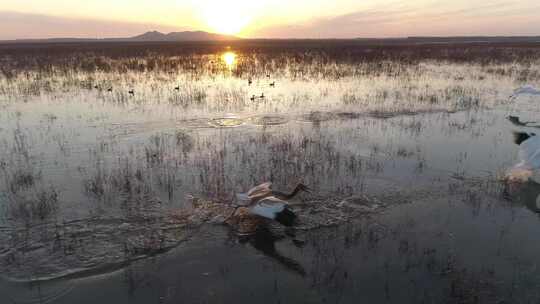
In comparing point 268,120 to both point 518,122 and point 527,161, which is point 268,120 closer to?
point 527,161

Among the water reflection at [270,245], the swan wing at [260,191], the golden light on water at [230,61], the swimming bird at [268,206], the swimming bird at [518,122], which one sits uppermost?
the golden light on water at [230,61]

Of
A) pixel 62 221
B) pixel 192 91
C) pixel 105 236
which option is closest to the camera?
pixel 105 236

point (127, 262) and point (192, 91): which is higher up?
point (192, 91)

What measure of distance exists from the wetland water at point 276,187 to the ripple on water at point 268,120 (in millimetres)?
68

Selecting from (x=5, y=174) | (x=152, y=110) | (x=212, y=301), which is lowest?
(x=212, y=301)

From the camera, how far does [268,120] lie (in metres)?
13.4

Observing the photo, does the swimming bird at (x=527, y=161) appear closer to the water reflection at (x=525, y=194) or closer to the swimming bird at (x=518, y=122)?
the water reflection at (x=525, y=194)

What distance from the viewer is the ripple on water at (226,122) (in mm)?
12719

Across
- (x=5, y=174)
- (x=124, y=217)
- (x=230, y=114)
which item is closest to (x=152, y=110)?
(x=230, y=114)

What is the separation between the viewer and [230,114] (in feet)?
46.8

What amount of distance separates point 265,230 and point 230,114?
27.1 ft

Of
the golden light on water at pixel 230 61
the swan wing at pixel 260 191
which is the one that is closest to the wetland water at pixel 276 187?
the swan wing at pixel 260 191

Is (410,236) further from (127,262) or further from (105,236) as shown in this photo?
(105,236)

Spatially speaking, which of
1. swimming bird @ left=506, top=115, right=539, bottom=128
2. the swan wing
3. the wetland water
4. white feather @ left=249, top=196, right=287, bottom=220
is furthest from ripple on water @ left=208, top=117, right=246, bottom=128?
swimming bird @ left=506, top=115, right=539, bottom=128
